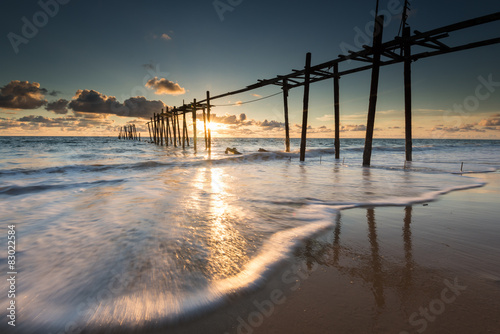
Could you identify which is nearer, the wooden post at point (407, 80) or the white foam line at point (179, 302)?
the white foam line at point (179, 302)

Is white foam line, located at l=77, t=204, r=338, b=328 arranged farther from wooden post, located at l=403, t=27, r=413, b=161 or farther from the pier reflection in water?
wooden post, located at l=403, t=27, r=413, b=161

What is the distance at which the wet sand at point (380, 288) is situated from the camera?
142 centimetres

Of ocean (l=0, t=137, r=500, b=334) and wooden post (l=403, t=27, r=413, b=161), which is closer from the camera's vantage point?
ocean (l=0, t=137, r=500, b=334)

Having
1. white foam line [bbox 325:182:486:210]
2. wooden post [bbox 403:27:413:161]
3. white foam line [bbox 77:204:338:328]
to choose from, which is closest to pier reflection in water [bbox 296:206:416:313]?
white foam line [bbox 77:204:338:328]

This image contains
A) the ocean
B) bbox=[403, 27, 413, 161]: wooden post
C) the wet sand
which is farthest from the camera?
bbox=[403, 27, 413, 161]: wooden post

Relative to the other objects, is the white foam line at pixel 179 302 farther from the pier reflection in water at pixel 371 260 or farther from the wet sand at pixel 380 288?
the pier reflection in water at pixel 371 260

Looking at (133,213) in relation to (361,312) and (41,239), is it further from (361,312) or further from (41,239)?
(361,312)

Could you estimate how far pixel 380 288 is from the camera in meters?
1.75

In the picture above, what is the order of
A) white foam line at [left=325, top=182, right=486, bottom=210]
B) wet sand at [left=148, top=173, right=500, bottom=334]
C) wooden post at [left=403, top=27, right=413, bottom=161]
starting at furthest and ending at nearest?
wooden post at [left=403, top=27, right=413, bottom=161], white foam line at [left=325, top=182, right=486, bottom=210], wet sand at [left=148, top=173, right=500, bottom=334]

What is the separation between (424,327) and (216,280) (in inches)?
61.2

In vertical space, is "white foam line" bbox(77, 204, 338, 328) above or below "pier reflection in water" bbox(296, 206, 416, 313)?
below

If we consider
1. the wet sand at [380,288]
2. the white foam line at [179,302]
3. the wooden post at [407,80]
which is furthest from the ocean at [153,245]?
the wooden post at [407,80]

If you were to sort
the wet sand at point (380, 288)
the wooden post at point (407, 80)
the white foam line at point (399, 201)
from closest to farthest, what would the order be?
the wet sand at point (380, 288) < the white foam line at point (399, 201) < the wooden post at point (407, 80)

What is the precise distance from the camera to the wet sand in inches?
55.7
